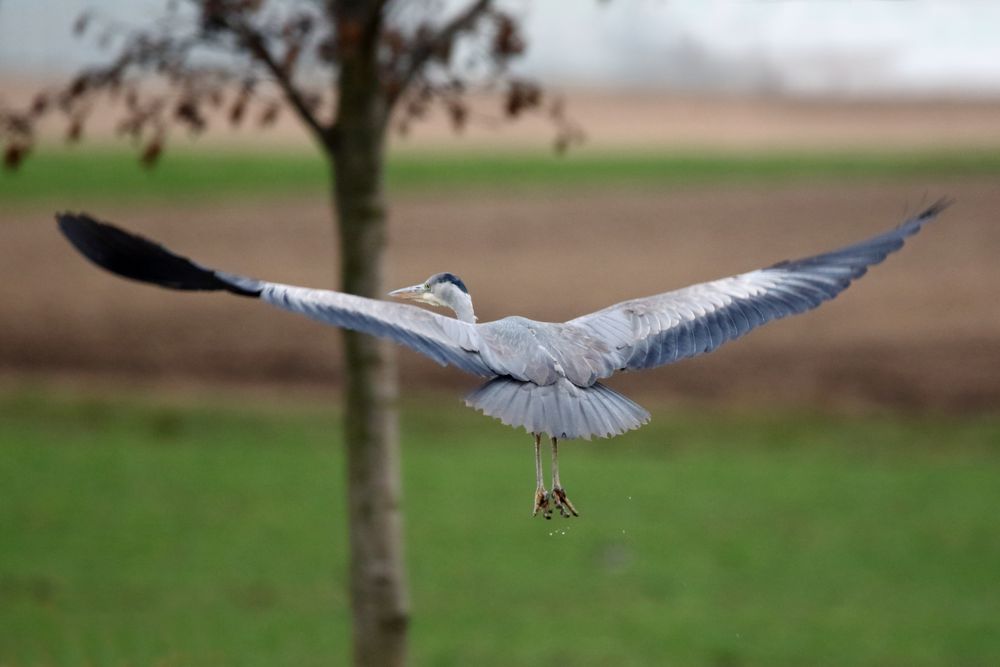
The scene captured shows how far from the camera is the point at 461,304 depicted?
3.97m

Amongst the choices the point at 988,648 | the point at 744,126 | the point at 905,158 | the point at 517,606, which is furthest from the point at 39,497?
the point at 744,126

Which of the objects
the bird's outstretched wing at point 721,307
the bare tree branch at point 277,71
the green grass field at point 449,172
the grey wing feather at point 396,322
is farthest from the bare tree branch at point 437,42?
the green grass field at point 449,172

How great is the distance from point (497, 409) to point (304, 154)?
55.2 metres

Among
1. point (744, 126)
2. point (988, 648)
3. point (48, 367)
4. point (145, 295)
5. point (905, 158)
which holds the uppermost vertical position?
point (744, 126)

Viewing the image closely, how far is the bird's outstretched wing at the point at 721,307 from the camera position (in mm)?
4406

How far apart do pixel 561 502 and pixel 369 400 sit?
4.16 metres

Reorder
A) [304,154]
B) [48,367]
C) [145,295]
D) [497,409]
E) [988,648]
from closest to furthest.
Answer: [497,409] < [988,648] < [48,367] < [145,295] < [304,154]

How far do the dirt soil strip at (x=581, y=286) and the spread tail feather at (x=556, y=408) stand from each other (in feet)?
55.5

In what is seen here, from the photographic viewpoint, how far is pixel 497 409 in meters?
4.02

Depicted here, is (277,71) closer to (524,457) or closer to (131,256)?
(131,256)

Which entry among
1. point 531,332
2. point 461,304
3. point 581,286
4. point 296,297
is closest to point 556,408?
point 531,332

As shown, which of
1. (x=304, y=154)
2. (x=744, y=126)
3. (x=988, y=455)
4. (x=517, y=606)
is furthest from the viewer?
(x=744, y=126)

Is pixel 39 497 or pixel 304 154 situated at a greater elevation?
pixel 304 154

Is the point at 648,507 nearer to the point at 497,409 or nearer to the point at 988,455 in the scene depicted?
the point at 988,455
